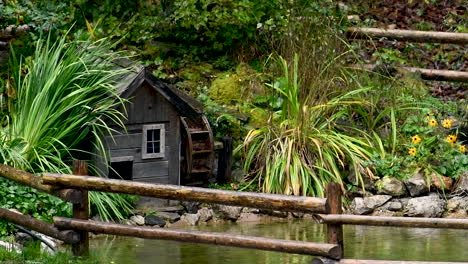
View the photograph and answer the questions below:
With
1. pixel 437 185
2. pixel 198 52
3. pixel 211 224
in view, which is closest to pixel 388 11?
pixel 198 52

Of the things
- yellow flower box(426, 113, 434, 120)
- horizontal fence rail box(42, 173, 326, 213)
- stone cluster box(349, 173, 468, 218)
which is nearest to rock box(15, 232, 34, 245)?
horizontal fence rail box(42, 173, 326, 213)

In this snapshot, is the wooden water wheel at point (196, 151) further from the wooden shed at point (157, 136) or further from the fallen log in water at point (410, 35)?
the fallen log in water at point (410, 35)

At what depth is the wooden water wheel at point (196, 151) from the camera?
1307 centimetres

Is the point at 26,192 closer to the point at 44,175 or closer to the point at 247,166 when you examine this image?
the point at 44,175

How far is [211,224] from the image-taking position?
12805 millimetres

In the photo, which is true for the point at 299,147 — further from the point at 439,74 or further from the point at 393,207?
the point at 439,74

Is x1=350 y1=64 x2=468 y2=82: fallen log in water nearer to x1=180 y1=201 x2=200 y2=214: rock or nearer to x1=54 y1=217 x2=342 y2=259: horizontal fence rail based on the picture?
x1=180 y1=201 x2=200 y2=214: rock

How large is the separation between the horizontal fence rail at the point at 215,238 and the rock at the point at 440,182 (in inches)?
171

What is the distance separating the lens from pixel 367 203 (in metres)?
13.2

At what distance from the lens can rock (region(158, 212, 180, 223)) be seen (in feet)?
41.6

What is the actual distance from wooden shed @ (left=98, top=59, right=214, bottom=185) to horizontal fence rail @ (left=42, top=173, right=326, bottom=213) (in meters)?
2.12

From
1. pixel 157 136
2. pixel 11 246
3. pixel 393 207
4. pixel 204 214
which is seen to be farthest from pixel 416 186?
pixel 11 246

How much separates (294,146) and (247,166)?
622mm

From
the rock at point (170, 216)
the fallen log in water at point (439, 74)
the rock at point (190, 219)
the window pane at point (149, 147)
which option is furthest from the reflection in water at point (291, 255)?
the fallen log in water at point (439, 74)
